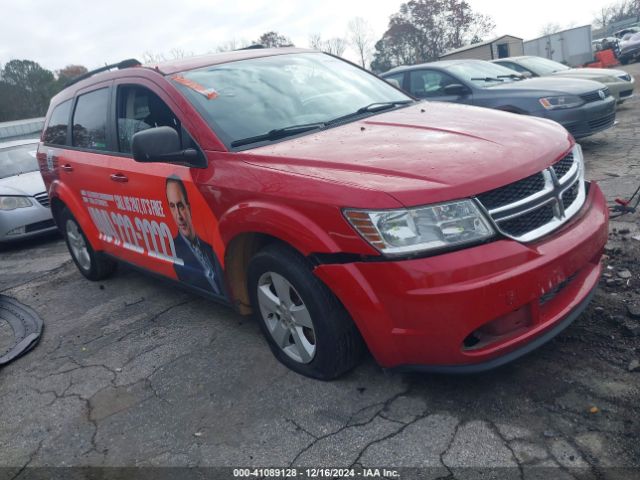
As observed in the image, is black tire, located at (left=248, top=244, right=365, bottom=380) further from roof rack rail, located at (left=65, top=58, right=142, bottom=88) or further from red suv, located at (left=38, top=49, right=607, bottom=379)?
roof rack rail, located at (left=65, top=58, right=142, bottom=88)

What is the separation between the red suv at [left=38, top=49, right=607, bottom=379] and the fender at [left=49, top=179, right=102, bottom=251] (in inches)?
29.4

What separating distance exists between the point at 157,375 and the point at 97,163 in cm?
182

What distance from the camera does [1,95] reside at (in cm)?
3762

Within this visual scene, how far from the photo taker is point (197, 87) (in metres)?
3.45

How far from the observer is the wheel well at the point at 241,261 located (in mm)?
3076

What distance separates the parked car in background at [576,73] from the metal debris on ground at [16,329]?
28.9ft

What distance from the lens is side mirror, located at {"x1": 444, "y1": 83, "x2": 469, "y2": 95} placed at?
7027 millimetres

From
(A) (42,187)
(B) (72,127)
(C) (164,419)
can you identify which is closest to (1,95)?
(A) (42,187)

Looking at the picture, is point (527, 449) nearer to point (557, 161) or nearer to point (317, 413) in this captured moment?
point (317, 413)

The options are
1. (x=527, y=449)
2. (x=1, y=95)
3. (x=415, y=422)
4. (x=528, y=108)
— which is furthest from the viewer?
(x=1, y=95)

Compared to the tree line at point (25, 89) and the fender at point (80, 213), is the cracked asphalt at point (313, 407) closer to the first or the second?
the fender at point (80, 213)

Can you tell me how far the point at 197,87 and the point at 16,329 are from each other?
284 cm

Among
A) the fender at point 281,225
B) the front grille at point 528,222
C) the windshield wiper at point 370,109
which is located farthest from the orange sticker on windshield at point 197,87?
the front grille at point 528,222

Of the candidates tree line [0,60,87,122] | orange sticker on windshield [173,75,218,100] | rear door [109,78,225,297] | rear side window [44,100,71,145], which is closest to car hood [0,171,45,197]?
rear side window [44,100,71,145]
